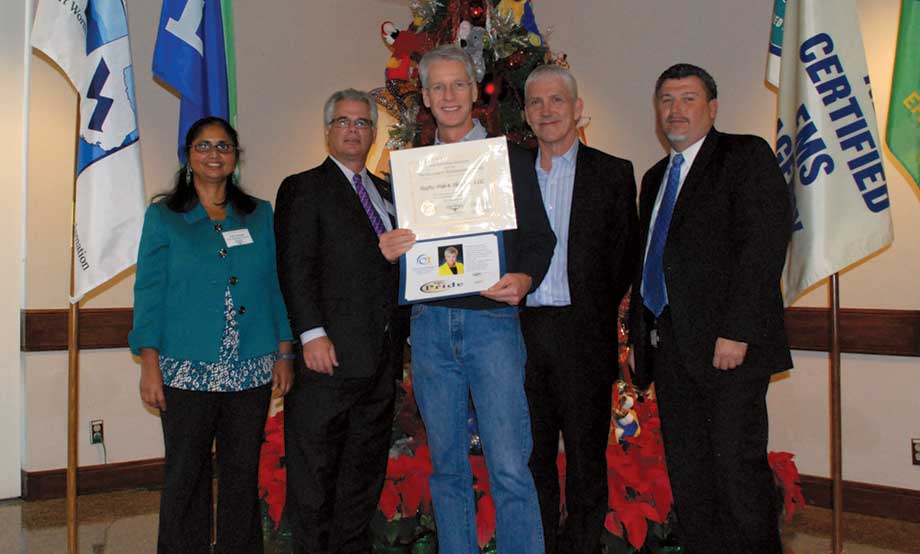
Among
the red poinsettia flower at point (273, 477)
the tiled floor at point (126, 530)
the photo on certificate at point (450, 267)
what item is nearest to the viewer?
the photo on certificate at point (450, 267)

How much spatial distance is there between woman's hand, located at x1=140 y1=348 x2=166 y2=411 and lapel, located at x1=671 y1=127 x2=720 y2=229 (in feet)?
5.62

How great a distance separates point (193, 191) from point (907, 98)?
256cm

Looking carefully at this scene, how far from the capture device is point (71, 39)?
271 centimetres

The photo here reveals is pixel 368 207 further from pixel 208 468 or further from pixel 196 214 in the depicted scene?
pixel 208 468

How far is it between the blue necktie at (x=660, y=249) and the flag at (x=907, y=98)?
3.04ft

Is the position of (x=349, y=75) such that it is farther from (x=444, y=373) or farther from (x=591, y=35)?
(x=444, y=373)

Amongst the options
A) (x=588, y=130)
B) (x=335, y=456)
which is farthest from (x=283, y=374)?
(x=588, y=130)

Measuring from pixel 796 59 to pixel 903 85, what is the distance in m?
0.38

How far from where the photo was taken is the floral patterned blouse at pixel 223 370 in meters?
2.44

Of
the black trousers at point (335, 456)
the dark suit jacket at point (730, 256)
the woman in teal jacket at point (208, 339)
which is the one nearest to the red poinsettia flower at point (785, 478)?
the dark suit jacket at point (730, 256)

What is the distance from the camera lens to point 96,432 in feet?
14.1

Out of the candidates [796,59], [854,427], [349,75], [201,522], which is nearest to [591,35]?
[349,75]

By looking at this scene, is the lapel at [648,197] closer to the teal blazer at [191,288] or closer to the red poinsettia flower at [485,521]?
the red poinsettia flower at [485,521]

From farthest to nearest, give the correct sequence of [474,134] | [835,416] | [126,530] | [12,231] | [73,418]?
[12,231] → [126,530] → [835,416] → [73,418] → [474,134]
